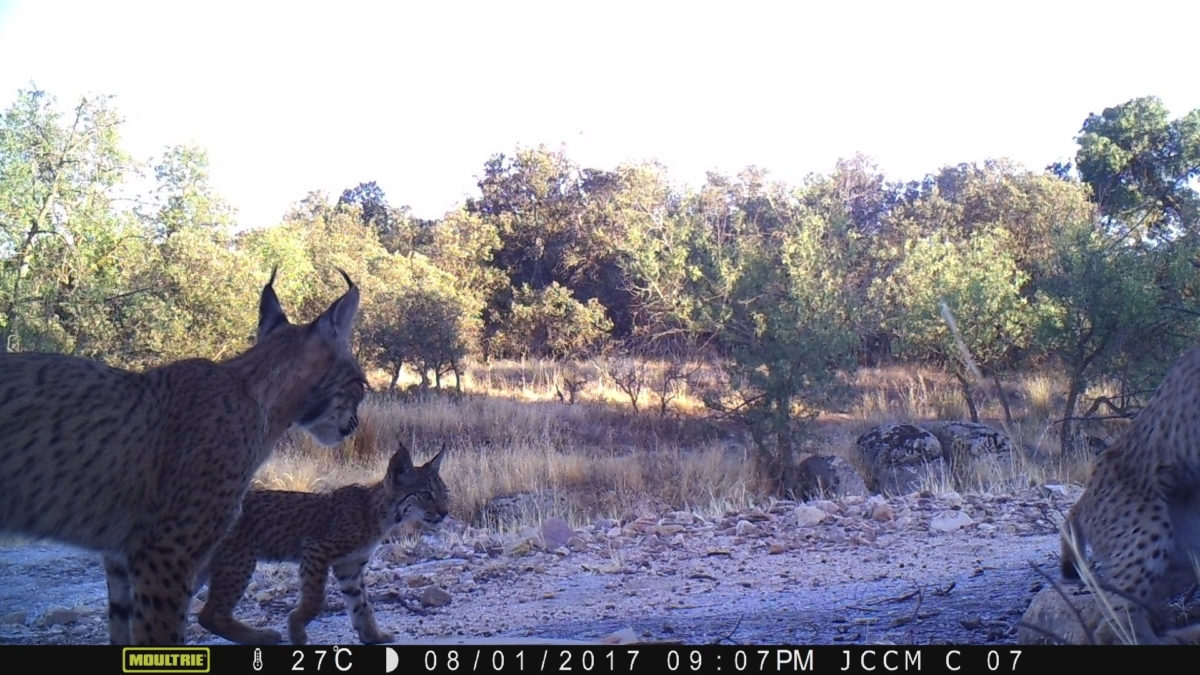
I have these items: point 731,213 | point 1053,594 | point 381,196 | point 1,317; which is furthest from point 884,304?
point 381,196

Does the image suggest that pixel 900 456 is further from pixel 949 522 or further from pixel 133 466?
pixel 133 466

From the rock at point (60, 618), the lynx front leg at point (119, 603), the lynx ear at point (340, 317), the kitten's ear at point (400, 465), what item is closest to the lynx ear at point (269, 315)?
the lynx ear at point (340, 317)

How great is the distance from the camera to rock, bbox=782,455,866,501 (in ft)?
49.1

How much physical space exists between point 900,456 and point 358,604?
1180 cm

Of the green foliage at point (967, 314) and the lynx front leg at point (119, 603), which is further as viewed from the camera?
the green foliage at point (967, 314)

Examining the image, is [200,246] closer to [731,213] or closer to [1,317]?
[1,317]

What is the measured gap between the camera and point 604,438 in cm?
2289

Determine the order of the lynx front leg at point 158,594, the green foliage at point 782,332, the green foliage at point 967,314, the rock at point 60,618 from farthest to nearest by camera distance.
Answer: the green foliage at point 967,314 → the green foliage at point 782,332 → the rock at point 60,618 → the lynx front leg at point 158,594

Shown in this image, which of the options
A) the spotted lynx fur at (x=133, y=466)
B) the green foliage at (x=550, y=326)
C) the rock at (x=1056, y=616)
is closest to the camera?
the rock at (x=1056, y=616)

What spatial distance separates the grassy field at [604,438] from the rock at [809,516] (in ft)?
4.58

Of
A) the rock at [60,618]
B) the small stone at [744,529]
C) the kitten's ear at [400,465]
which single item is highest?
the kitten's ear at [400,465]

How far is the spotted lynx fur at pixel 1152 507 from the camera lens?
469 centimetres

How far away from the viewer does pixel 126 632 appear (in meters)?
5.35

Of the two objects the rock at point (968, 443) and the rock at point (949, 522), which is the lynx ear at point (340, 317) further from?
the rock at point (968, 443)
